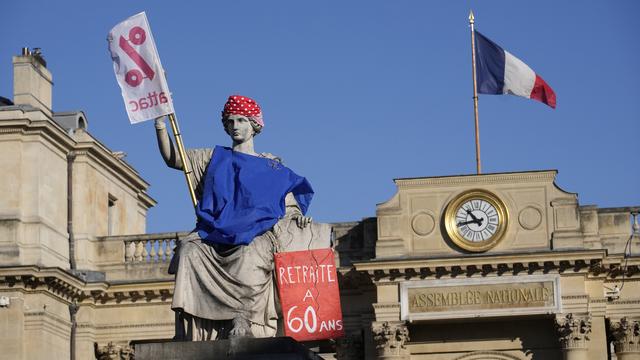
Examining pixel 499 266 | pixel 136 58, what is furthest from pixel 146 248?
pixel 136 58

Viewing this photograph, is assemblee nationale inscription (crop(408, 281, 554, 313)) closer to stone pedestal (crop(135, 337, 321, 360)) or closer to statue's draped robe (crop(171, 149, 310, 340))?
statue's draped robe (crop(171, 149, 310, 340))

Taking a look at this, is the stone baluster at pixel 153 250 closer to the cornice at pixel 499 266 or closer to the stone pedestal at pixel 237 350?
the cornice at pixel 499 266

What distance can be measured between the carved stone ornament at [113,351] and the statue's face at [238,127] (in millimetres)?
33438

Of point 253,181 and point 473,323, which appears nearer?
point 253,181

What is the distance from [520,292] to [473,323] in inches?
72.8

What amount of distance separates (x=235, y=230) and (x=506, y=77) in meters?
35.0

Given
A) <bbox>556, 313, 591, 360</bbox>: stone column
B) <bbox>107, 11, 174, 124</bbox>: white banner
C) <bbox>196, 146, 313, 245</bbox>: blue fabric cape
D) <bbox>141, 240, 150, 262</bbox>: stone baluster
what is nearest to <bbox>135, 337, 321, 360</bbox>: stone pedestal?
→ <bbox>196, 146, 313, 245</bbox>: blue fabric cape

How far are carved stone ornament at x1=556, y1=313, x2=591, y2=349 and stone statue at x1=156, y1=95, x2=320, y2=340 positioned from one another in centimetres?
3094

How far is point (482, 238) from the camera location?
160 feet

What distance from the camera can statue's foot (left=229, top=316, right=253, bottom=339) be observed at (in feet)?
55.0

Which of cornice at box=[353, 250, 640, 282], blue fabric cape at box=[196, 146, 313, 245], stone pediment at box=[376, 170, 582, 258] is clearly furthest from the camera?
stone pediment at box=[376, 170, 582, 258]

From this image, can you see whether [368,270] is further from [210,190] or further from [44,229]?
[210,190]

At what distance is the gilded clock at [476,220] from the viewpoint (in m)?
48.8

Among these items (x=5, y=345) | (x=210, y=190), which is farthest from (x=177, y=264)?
(x=5, y=345)
